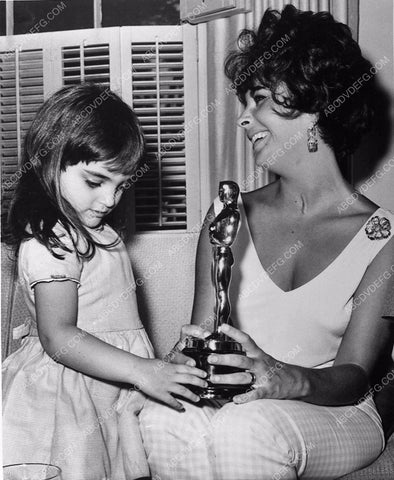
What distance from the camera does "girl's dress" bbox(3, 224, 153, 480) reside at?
38.7 inches

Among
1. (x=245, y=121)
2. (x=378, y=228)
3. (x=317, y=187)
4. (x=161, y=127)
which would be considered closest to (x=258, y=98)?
(x=245, y=121)

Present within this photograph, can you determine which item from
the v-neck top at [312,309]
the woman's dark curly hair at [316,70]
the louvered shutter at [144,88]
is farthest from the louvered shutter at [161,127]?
the v-neck top at [312,309]

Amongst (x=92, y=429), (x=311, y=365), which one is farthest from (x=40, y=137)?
(x=311, y=365)

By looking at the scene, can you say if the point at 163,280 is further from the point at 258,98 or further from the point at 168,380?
the point at 168,380

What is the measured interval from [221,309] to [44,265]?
0.96ft

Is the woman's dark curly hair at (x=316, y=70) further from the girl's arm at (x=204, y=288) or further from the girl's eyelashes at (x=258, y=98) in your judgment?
the girl's arm at (x=204, y=288)

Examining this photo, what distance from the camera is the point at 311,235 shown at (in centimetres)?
115

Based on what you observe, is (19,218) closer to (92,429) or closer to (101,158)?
(101,158)

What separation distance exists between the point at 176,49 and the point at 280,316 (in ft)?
2.30

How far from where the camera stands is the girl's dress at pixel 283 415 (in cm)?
78

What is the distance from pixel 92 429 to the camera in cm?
101

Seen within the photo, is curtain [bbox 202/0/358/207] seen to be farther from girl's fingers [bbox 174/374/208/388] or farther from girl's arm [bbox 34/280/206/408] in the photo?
girl's fingers [bbox 174/374/208/388]

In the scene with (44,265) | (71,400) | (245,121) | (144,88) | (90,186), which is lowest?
(71,400)

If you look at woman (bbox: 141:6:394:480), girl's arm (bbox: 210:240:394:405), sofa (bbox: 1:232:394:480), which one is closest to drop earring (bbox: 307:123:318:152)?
woman (bbox: 141:6:394:480)
